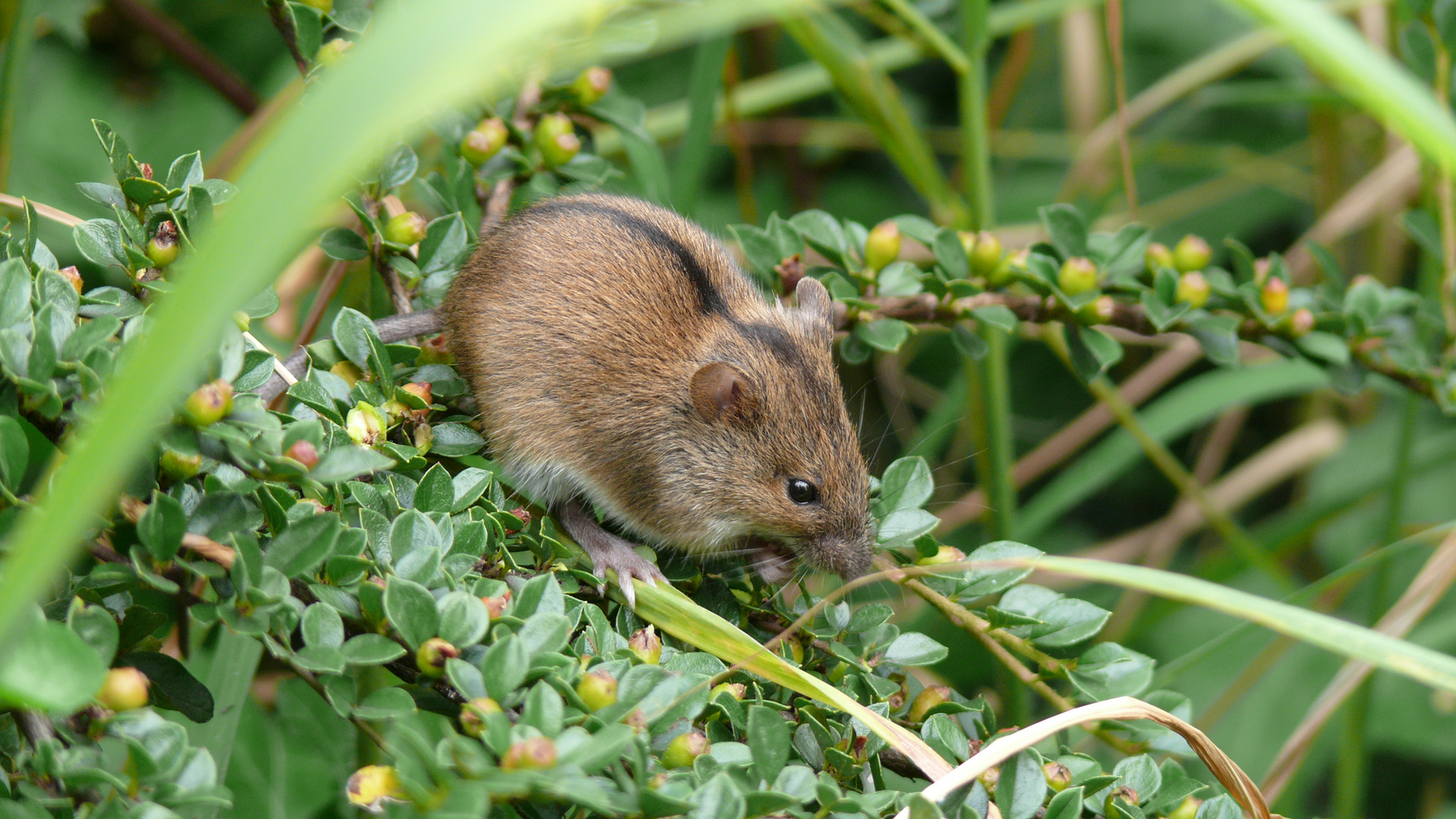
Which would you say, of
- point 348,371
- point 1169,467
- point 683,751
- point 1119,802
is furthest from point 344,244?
point 1169,467

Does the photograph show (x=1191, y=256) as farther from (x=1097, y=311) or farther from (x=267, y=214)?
(x=267, y=214)

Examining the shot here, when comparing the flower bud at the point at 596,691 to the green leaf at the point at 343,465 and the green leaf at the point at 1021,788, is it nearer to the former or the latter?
the green leaf at the point at 343,465

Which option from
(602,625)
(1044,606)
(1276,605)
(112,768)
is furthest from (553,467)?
(1276,605)

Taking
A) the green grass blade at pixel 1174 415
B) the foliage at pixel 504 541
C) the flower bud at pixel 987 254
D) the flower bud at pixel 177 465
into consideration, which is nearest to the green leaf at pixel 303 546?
the foliage at pixel 504 541

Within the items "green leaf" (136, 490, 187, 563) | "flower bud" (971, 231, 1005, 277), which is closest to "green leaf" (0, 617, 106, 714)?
"green leaf" (136, 490, 187, 563)

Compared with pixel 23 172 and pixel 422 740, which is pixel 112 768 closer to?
pixel 422 740

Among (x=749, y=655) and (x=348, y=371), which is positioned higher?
(x=348, y=371)
